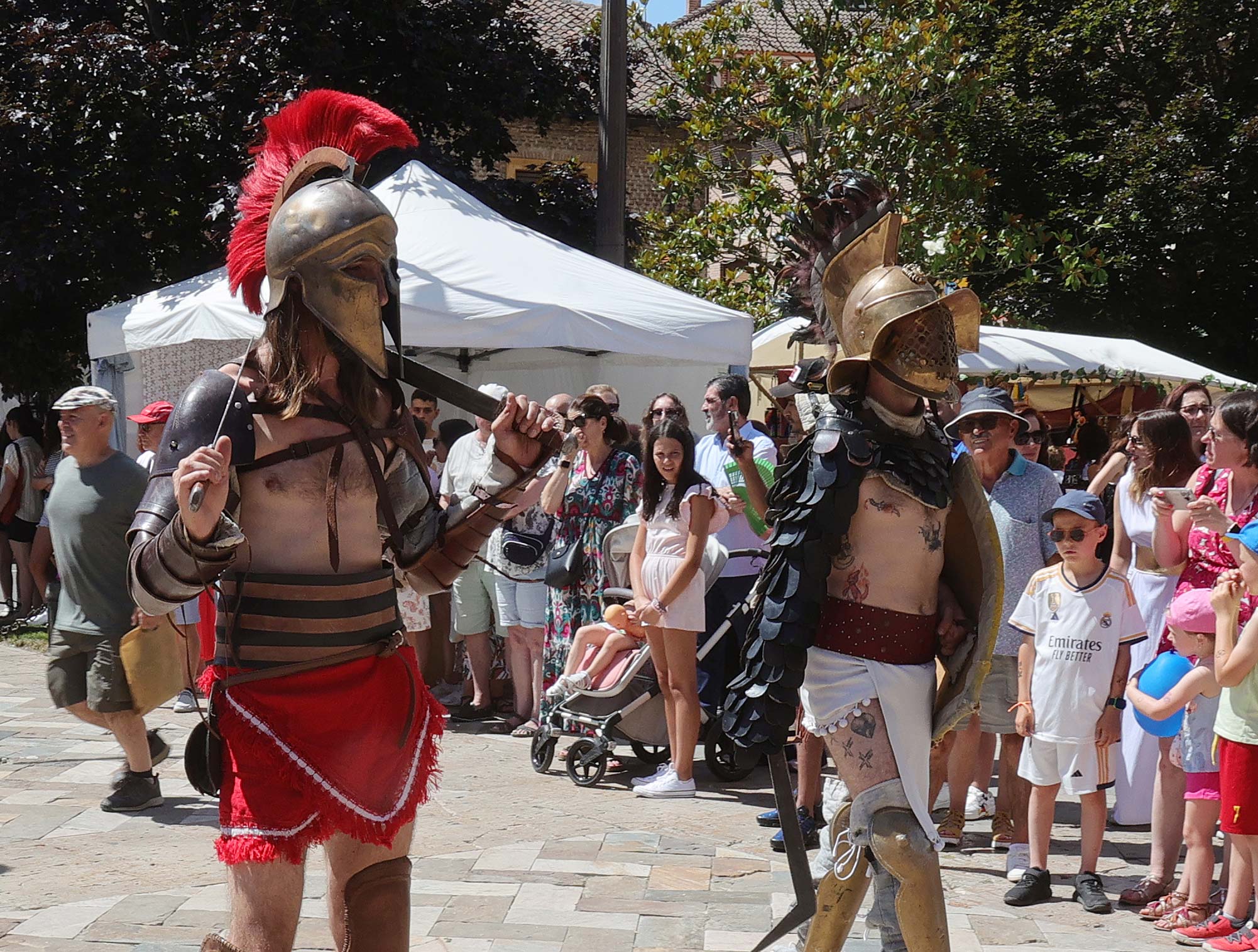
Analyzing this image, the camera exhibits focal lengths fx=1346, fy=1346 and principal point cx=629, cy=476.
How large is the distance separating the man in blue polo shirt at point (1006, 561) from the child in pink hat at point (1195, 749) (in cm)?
83

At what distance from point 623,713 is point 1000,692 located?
2008mm

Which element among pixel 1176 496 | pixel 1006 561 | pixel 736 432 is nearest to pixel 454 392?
pixel 1176 496

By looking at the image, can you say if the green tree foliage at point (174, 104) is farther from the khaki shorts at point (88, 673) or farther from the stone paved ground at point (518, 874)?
the stone paved ground at point (518, 874)

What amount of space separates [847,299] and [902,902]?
5.46 feet

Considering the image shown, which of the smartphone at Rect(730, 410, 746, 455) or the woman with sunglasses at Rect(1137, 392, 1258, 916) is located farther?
the smartphone at Rect(730, 410, 746, 455)

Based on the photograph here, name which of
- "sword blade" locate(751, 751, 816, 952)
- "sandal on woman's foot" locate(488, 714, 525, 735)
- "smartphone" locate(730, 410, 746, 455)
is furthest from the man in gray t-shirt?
"sword blade" locate(751, 751, 816, 952)

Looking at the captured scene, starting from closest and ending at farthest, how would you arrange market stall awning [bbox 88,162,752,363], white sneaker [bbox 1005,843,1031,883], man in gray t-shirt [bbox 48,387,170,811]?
white sneaker [bbox 1005,843,1031,883] < man in gray t-shirt [bbox 48,387,170,811] < market stall awning [bbox 88,162,752,363]

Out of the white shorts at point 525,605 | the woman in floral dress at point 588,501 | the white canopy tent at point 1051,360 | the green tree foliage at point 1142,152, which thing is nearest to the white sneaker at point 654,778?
the woman in floral dress at point 588,501

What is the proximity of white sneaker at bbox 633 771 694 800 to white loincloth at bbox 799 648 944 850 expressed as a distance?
3017 millimetres

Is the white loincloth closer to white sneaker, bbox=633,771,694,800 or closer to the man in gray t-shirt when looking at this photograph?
white sneaker, bbox=633,771,694,800

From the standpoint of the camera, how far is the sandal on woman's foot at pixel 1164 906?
486 cm

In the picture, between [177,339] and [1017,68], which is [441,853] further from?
[1017,68]

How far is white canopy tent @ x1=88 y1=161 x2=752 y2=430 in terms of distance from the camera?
8344 millimetres

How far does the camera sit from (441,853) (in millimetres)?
5555
